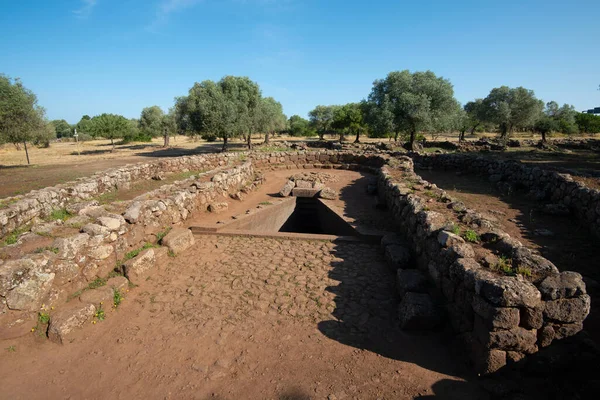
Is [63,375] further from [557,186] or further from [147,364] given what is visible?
[557,186]

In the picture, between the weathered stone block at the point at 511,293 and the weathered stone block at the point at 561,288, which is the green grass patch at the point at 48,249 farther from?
the weathered stone block at the point at 561,288

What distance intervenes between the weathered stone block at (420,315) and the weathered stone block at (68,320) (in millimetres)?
4430

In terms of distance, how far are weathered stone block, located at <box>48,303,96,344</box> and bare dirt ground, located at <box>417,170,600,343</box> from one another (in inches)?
258

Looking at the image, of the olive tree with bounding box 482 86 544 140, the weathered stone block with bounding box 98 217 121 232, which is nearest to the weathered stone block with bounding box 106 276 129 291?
the weathered stone block with bounding box 98 217 121 232

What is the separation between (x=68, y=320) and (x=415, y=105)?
24.2 m

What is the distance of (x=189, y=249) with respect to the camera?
7.01 m

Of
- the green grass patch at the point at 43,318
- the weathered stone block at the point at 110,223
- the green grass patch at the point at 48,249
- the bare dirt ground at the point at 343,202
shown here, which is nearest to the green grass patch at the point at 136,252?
the weathered stone block at the point at 110,223

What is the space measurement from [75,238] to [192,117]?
2356cm

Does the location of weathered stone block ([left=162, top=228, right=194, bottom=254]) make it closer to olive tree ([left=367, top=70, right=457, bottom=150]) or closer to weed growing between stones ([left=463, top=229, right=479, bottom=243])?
weed growing between stones ([left=463, top=229, right=479, bottom=243])

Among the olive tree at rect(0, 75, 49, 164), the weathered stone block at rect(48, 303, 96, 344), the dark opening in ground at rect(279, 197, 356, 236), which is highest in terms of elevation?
the olive tree at rect(0, 75, 49, 164)

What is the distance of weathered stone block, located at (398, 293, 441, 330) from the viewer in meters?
3.98

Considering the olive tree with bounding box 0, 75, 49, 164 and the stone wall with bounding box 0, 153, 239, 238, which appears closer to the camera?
the stone wall with bounding box 0, 153, 239, 238

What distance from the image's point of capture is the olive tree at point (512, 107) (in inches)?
1214

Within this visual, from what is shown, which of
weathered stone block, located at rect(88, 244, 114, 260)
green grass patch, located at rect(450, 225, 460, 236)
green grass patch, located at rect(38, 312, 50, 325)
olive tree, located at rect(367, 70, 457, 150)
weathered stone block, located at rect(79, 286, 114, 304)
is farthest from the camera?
olive tree, located at rect(367, 70, 457, 150)
